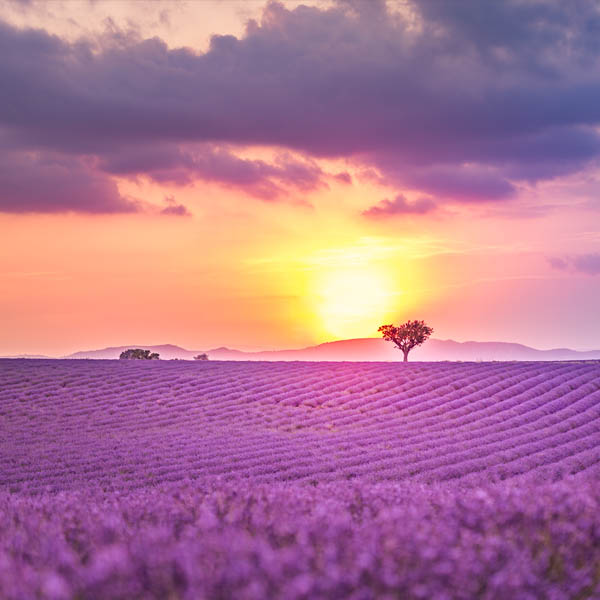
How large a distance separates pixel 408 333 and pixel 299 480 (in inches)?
1171

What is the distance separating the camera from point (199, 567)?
225cm

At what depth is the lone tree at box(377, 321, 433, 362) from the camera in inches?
1527

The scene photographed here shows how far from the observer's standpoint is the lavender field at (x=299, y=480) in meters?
2.37

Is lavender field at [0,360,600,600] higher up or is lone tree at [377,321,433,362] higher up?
lone tree at [377,321,433,362]

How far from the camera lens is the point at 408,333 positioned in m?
38.8

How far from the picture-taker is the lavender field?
2.37 m

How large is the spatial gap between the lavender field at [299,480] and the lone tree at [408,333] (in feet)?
35.0

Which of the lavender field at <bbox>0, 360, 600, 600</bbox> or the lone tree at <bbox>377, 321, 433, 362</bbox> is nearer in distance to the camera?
the lavender field at <bbox>0, 360, 600, 600</bbox>

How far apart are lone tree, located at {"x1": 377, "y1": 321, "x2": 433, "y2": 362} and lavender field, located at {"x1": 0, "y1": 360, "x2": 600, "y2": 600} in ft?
35.0

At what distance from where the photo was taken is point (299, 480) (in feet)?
32.4

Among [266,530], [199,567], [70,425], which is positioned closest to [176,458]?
[70,425]

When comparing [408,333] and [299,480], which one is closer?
[299,480]

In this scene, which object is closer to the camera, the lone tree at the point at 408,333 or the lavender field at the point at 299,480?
the lavender field at the point at 299,480

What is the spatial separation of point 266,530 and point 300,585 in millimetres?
954
